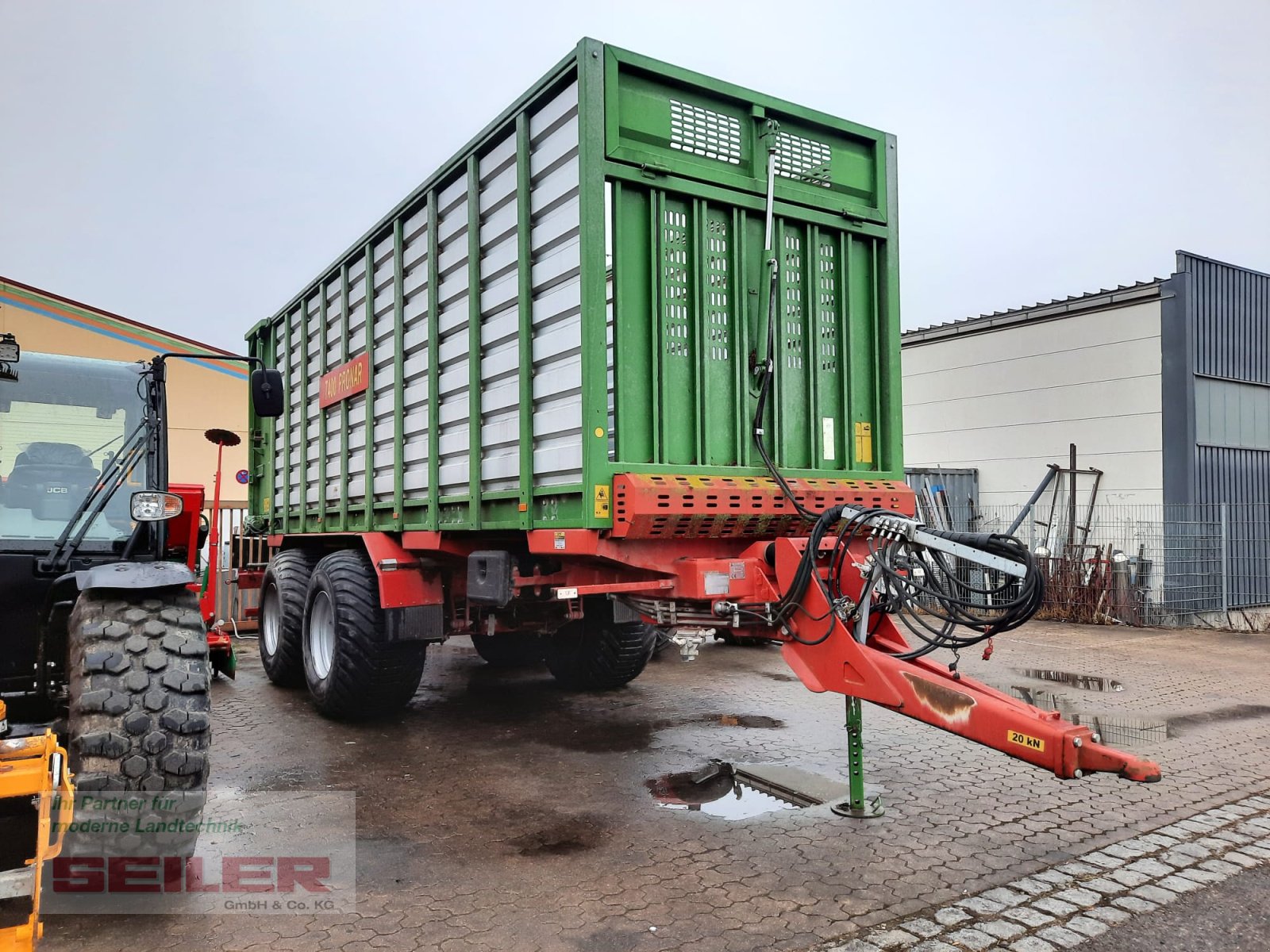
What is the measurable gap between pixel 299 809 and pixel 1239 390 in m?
15.0

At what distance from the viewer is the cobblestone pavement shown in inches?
133

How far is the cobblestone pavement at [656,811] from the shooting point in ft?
11.1

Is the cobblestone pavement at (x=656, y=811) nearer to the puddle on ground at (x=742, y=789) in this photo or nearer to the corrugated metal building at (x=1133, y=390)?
the puddle on ground at (x=742, y=789)

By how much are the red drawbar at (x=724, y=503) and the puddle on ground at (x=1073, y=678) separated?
409 cm

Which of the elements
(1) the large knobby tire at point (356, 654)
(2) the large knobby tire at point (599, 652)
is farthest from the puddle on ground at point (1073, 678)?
(1) the large knobby tire at point (356, 654)

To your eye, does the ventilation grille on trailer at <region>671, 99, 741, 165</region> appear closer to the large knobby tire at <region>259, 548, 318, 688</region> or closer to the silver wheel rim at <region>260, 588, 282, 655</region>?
the large knobby tire at <region>259, 548, 318, 688</region>

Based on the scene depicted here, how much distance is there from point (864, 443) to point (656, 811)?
2379mm

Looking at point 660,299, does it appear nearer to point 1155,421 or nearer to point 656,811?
point 656,811

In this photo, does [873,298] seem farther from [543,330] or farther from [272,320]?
[272,320]

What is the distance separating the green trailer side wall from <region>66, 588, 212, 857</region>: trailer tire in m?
1.86

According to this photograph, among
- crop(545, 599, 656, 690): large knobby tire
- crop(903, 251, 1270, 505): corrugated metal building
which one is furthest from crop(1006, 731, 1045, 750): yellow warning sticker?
Answer: crop(903, 251, 1270, 505): corrugated metal building

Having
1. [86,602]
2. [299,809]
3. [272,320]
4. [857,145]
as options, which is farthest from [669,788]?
[272,320]

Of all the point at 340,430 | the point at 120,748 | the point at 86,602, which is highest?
the point at 340,430

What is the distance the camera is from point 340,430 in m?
7.46
